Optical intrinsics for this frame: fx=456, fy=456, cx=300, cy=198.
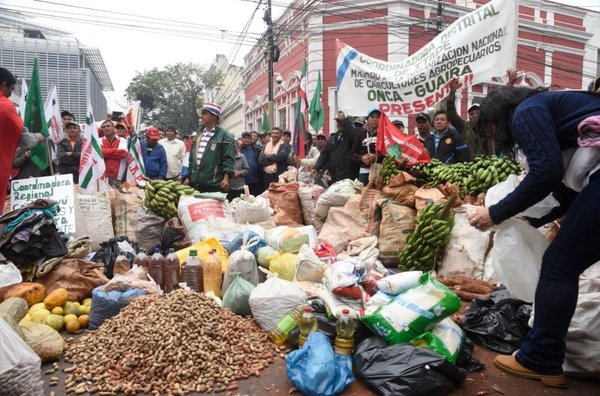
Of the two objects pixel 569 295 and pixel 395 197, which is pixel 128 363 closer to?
pixel 569 295

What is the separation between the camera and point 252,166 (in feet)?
30.5

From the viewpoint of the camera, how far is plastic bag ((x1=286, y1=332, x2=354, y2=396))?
2.50 m

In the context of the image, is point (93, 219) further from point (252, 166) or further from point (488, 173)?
point (488, 173)

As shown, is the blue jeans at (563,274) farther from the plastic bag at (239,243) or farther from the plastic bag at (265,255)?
the plastic bag at (239,243)

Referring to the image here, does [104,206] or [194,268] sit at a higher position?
[104,206]

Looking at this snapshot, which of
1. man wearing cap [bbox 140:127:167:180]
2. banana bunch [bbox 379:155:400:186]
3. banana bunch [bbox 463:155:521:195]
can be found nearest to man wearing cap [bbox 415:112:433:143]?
banana bunch [bbox 379:155:400:186]

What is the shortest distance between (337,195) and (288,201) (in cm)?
92

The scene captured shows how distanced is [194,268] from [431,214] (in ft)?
7.75

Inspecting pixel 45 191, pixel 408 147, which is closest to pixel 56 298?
pixel 45 191

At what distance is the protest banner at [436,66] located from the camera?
5523mm

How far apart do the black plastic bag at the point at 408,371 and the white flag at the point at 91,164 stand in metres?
4.85

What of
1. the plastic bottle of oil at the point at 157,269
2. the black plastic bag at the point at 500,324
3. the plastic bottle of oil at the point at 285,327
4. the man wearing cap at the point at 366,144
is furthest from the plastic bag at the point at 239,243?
the black plastic bag at the point at 500,324

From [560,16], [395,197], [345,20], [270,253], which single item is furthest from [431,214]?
[560,16]

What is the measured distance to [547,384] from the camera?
2525 mm
